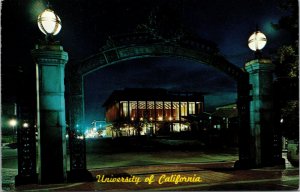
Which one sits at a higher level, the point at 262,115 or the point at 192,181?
the point at 262,115

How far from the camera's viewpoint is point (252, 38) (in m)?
12.0

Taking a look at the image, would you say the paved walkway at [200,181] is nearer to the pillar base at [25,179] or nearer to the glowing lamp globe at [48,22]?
the pillar base at [25,179]

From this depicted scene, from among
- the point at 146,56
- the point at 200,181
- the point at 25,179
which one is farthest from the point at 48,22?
the point at 200,181

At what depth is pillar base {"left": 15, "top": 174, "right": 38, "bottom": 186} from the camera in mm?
9412

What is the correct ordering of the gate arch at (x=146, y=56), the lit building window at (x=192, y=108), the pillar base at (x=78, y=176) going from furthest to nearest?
the lit building window at (x=192, y=108) → the gate arch at (x=146, y=56) → the pillar base at (x=78, y=176)

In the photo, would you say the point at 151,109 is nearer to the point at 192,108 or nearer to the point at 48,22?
the point at 192,108

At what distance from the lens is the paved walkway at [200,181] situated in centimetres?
872

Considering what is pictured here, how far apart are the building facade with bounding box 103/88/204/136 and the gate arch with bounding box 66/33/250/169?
49.2 m

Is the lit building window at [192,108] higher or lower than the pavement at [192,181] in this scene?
higher

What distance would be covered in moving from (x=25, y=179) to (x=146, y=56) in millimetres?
5654

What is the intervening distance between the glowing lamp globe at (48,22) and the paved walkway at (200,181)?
4569mm

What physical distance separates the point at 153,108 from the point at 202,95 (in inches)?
429

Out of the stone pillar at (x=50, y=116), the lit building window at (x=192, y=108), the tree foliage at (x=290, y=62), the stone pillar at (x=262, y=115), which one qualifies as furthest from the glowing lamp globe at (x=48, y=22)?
the lit building window at (x=192, y=108)

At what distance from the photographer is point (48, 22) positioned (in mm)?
9484
